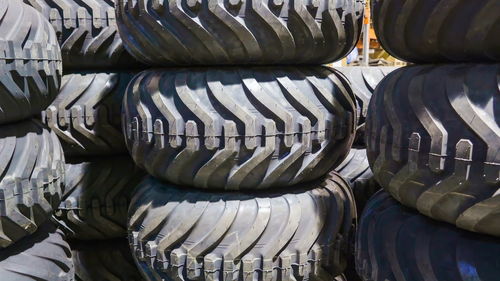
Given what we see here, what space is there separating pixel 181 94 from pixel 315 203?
1.20ft

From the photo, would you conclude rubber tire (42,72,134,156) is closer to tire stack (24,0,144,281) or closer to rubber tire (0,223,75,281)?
tire stack (24,0,144,281)

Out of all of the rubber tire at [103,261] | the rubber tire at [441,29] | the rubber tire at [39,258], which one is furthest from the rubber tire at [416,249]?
the rubber tire at [103,261]

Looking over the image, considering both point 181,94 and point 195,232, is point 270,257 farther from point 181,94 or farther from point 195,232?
point 181,94

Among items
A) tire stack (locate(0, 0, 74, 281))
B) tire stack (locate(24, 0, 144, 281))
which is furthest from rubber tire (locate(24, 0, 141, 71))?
tire stack (locate(0, 0, 74, 281))

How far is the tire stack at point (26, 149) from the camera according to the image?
0.80 metres

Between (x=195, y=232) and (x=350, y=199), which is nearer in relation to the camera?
(x=195, y=232)

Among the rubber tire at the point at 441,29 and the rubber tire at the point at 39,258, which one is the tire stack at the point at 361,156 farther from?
the rubber tire at the point at 39,258

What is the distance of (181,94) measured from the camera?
85 cm

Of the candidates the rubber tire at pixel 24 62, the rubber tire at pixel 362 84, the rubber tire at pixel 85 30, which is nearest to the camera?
the rubber tire at pixel 24 62

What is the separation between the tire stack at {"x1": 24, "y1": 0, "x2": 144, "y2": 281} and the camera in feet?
3.67

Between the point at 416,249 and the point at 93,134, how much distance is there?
2.81 feet

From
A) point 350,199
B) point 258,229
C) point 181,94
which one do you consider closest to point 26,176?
point 181,94

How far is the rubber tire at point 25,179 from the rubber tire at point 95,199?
0.85 ft

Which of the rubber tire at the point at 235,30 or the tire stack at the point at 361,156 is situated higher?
the rubber tire at the point at 235,30
